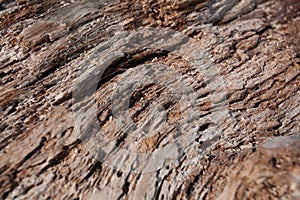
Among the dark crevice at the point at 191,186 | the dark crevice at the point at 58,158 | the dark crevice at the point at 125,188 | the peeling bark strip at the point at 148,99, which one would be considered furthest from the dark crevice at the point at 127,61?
the dark crevice at the point at 191,186

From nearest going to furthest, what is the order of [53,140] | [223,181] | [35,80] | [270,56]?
[223,181] → [53,140] → [35,80] → [270,56]

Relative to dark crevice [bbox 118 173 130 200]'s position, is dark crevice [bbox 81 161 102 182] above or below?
above

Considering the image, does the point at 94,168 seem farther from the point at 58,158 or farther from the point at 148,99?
the point at 148,99

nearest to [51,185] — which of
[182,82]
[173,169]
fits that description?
[173,169]

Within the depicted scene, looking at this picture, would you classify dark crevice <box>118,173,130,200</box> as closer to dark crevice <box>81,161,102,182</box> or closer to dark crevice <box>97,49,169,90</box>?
dark crevice <box>81,161,102,182</box>

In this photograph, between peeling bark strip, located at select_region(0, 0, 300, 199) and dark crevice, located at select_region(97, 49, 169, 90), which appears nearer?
peeling bark strip, located at select_region(0, 0, 300, 199)

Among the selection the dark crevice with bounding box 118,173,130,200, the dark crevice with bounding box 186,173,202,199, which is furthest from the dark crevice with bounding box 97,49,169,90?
the dark crevice with bounding box 186,173,202,199

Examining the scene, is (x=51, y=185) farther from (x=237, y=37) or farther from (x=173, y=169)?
(x=237, y=37)

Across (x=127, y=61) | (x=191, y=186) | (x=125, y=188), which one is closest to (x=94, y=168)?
(x=125, y=188)
